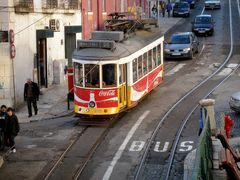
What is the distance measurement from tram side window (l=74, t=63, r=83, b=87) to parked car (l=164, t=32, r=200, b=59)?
15.9 meters

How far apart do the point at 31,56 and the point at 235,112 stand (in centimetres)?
1009

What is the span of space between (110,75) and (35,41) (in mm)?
8629

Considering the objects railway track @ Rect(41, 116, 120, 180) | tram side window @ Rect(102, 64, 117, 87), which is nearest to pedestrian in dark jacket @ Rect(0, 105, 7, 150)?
railway track @ Rect(41, 116, 120, 180)

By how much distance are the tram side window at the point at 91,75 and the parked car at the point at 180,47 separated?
52.7 feet

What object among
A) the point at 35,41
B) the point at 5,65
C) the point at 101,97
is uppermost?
the point at 35,41

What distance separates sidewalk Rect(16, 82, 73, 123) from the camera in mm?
23547

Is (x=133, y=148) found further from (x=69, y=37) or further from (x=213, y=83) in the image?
(x=69, y=37)

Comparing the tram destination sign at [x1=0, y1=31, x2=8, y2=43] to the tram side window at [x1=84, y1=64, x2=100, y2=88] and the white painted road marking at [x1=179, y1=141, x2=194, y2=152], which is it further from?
the white painted road marking at [x1=179, y1=141, x2=194, y2=152]

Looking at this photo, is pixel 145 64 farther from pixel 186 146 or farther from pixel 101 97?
pixel 186 146

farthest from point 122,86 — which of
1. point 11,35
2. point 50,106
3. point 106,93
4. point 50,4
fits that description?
point 50,4

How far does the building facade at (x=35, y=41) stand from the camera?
2533cm

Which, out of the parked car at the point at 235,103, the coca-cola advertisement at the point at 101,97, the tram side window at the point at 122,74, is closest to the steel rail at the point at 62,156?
the coca-cola advertisement at the point at 101,97

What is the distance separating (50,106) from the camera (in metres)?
25.5

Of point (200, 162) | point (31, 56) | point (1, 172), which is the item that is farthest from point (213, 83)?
point (200, 162)
